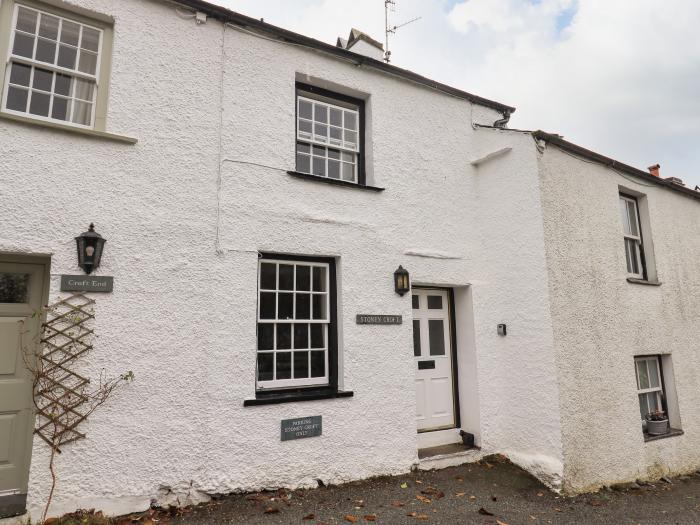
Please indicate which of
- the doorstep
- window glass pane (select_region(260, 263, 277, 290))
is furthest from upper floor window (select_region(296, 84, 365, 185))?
the doorstep

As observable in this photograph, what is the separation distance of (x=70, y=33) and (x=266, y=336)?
165 inches

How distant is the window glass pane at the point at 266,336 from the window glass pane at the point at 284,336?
0.27 feet

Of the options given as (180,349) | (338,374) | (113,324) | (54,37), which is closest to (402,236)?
(338,374)

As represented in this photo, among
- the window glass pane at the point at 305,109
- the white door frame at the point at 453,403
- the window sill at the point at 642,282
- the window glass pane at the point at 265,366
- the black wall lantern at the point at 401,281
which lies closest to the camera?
the window glass pane at the point at 265,366

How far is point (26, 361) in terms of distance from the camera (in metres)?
4.38

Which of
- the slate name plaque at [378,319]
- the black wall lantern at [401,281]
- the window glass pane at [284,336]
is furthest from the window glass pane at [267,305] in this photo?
the black wall lantern at [401,281]

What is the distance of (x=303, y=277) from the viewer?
232 inches

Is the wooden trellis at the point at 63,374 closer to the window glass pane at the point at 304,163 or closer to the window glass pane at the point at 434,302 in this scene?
the window glass pane at the point at 304,163

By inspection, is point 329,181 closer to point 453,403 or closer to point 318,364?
point 318,364

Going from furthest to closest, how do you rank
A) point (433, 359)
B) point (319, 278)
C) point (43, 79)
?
1. point (433, 359)
2. point (319, 278)
3. point (43, 79)

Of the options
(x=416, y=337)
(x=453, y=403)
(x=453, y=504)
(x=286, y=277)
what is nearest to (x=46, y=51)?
(x=286, y=277)

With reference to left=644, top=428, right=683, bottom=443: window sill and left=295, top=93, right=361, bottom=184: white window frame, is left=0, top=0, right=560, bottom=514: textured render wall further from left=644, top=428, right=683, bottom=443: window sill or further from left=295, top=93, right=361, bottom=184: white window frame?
left=644, top=428, right=683, bottom=443: window sill

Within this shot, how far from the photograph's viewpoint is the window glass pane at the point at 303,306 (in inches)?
228

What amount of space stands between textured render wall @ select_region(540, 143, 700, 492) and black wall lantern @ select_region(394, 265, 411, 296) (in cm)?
204
